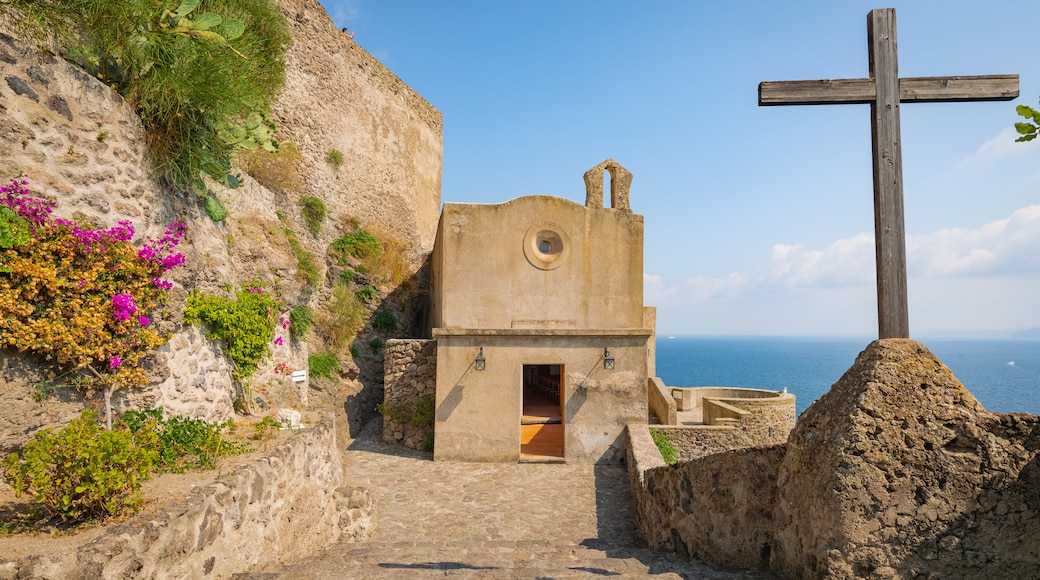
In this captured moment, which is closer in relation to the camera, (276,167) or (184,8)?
(184,8)

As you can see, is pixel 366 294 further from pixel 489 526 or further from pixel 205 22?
pixel 205 22

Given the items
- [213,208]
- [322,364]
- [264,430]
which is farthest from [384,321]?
[264,430]

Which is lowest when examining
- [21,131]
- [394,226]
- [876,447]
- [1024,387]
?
[1024,387]

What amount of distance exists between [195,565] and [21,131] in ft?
15.5

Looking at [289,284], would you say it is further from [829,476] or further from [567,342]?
[829,476]

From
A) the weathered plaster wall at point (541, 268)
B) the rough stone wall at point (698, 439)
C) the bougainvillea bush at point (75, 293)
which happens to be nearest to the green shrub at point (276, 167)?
the weathered plaster wall at point (541, 268)

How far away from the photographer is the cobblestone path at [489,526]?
16.1ft

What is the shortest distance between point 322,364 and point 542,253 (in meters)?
7.10

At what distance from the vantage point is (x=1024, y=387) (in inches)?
3792

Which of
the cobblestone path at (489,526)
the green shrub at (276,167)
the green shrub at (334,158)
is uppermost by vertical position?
the green shrub at (334,158)

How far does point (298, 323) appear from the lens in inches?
473

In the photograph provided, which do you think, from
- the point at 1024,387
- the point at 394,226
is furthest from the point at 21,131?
the point at 1024,387

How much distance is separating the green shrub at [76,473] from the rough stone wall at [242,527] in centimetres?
30

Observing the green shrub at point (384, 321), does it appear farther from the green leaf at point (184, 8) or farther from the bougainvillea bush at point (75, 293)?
the green leaf at point (184, 8)
